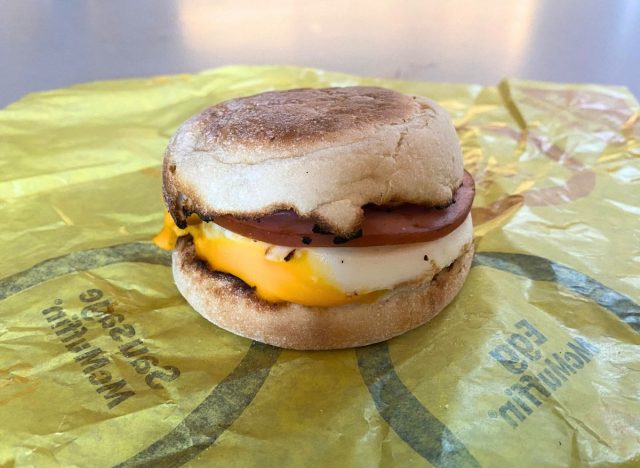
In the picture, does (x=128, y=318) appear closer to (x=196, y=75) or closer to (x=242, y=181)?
(x=242, y=181)

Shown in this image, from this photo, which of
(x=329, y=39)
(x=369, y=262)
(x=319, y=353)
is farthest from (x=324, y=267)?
(x=329, y=39)

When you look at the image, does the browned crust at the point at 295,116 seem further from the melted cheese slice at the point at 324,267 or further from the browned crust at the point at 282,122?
the melted cheese slice at the point at 324,267

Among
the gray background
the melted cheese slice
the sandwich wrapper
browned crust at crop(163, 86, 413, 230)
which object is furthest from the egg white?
the gray background

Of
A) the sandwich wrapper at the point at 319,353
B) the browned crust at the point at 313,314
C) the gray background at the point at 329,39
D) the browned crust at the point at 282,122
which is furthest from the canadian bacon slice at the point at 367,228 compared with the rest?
the gray background at the point at 329,39

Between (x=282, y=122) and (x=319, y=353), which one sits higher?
(x=282, y=122)

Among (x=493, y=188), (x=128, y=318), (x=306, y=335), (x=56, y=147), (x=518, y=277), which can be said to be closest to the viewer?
(x=306, y=335)

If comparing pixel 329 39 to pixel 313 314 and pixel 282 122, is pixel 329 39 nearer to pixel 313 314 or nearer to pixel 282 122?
pixel 282 122

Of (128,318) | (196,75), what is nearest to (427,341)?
(128,318)
